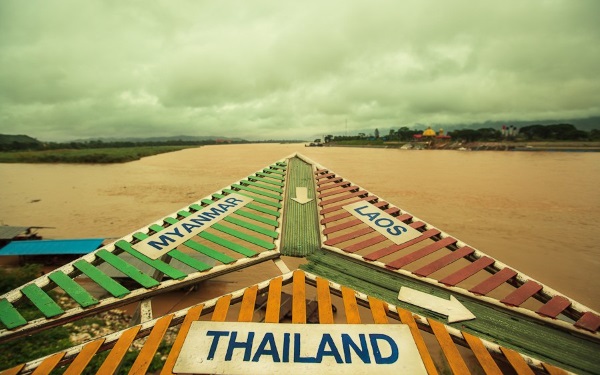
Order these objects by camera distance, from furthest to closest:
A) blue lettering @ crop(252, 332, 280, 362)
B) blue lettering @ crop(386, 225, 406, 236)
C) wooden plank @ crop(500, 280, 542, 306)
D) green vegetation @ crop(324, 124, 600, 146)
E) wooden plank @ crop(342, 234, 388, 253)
A: green vegetation @ crop(324, 124, 600, 146) → blue lettering @ crop(386, 225, 406, 236) → wooden plank @ crop(342, 234, 388, 253) → wooden plank @ crop(500, 280, 542, 306) → blue lettering @ crop(252, 332, 280, 362)

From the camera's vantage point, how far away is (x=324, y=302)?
2.76 meters

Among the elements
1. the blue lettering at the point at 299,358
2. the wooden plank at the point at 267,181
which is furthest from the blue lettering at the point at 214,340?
the wooden plank at the point at 267,181

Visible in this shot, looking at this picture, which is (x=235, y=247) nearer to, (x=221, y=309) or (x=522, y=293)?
(x=221, y=309)

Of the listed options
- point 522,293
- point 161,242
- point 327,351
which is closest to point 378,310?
point 327,351

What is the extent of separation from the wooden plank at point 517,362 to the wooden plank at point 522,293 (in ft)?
3.02

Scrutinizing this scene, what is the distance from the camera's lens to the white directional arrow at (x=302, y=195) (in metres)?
5.90

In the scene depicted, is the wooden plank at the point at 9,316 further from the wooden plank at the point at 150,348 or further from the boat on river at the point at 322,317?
the wooden plank at the point at 150,348

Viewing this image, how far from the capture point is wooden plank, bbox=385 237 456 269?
3.78 m

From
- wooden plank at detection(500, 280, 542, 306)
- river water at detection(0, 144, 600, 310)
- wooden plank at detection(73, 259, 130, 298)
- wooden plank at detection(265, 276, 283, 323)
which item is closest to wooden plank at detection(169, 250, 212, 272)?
wooden plank at detection(73, 259, 130, 298)

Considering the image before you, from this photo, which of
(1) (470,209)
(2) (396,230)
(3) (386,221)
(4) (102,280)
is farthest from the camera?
(1) (470,209)

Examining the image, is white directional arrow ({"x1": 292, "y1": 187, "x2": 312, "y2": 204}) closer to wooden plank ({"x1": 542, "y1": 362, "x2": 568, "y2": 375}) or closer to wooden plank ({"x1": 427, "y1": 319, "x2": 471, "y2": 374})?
wooden plank ({"x1": 427, "y1": 319, "x2": 471, "y2": 374})

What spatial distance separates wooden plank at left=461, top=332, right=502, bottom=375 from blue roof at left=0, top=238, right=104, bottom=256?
33.3ft

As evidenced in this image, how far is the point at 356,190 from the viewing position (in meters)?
6.57

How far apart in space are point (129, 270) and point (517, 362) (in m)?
4.03
